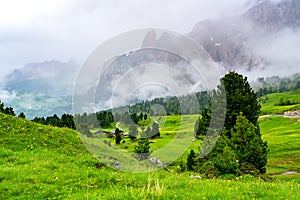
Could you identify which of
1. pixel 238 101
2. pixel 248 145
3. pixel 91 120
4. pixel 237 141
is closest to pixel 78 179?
pixel 91 120

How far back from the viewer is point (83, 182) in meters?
13.2

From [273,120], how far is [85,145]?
467 feet

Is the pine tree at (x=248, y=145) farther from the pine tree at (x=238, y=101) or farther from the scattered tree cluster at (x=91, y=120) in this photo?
the scattered tree cluster at (x=91, y=120)

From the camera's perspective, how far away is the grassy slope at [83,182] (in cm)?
1013

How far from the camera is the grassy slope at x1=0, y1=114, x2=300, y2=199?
10133mm

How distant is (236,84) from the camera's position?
42.7m

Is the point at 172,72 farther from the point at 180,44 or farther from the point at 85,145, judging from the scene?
the point at 85,145

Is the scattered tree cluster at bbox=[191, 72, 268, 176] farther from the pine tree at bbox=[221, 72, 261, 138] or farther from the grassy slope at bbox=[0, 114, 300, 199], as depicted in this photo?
the grassy slope at bbox=[0, 114, 300, 199]

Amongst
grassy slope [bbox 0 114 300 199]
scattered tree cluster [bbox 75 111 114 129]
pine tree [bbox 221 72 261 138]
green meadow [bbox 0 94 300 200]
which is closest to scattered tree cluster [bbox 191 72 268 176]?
pine tree [bbox 221 72 261 138]

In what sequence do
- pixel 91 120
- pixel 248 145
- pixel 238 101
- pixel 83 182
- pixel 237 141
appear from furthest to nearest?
pixel 238 101 → pixel 237 141 → pixel 248 145 → pixel 91 120 → pixel 83 182

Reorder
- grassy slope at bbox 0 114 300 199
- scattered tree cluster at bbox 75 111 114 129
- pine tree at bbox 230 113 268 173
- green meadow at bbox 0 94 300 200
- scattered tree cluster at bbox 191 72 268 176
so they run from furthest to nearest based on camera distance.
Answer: pine tree at bbox 230 113 268 173
scattered tree cluster at bbox 191 72 268 176
scattered tree cluster at bbox 75 111 114 129
green meadow at bbox 0 94 300 200
grassy slope at bbox 0 114 300 199

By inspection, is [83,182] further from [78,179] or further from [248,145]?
[248,145]

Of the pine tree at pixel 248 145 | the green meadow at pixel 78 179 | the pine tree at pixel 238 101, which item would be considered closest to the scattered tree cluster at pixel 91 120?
the green meadow at pixel 78 179

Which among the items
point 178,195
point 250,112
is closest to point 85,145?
point 178,195
